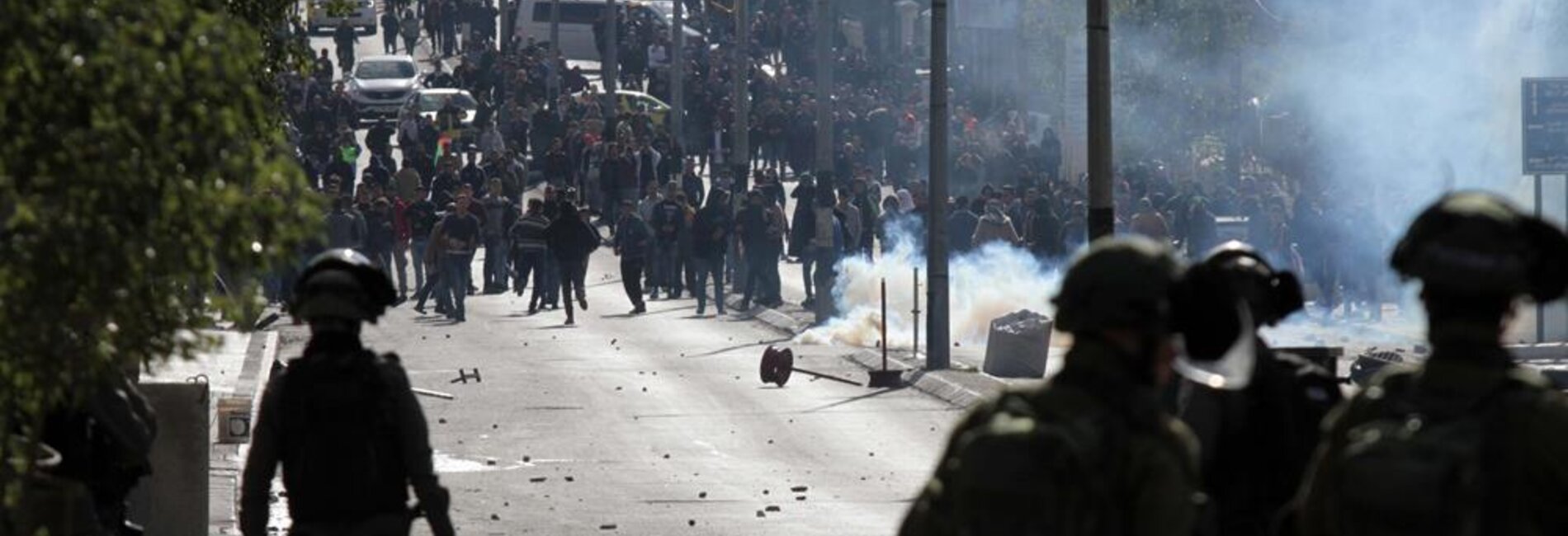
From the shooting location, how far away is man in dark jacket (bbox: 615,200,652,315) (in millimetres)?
35688

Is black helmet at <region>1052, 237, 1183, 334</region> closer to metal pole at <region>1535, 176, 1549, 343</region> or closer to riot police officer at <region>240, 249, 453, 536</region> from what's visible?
riot police officer at <region>240, 249, 453, 536</region>

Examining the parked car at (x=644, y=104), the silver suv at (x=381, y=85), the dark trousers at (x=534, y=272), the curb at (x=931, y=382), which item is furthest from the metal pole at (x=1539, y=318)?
the silver suv at (x=381, y=85)

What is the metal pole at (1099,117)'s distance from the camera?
1930 centimetres

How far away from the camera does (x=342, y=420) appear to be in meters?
8.18

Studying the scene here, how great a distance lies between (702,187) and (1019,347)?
56.1ft

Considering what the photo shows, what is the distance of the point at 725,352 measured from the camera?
3106 cm

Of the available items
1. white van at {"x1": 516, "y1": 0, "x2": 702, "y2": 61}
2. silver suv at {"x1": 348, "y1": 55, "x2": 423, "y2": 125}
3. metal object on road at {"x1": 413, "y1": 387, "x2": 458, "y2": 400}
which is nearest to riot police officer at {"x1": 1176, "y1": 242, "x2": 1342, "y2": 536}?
metal object on road at {"x1": 413, "y1": 387, "x2": 458, "y2": 400}

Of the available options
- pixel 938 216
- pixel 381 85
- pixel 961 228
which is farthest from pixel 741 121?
pixel 381 85

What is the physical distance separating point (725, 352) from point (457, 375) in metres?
3.71

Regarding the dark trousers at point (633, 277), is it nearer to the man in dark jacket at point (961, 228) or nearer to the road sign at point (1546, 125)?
the man in dark jacket at point (961, 228)

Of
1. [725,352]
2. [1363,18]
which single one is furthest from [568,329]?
[1363,18]

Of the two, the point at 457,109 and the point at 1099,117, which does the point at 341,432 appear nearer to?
the point at 1099,117

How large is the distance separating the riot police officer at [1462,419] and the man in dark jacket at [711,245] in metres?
30.7

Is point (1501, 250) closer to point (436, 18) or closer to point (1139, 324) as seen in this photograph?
point (1139, 324)
